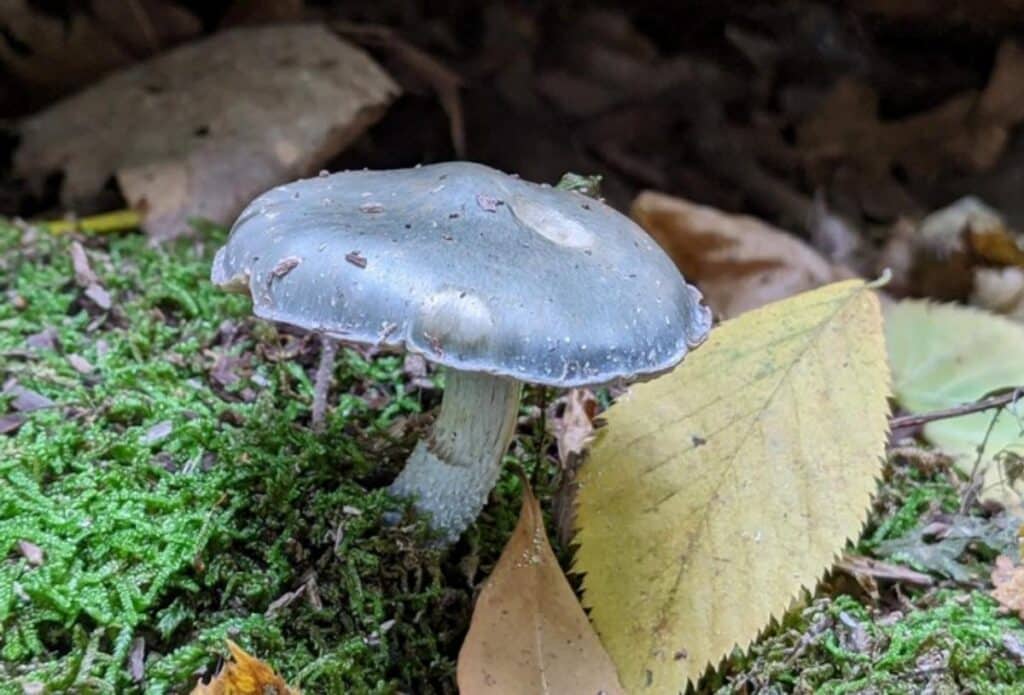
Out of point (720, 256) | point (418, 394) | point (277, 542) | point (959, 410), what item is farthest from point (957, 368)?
point (277, 542)

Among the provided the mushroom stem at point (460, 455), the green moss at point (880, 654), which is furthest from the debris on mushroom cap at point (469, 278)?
the green moss at point (880, 654)

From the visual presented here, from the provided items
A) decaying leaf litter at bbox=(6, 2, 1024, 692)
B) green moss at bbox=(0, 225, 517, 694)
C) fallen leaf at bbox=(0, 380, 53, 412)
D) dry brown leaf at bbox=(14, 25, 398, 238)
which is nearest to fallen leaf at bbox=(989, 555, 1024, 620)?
decaying leaf litter at bbox=(6, 2, 1024, 692)

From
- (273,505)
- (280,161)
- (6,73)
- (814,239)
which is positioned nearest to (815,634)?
(273,505)

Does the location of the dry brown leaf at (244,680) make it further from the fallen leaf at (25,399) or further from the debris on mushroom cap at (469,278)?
the fallen leaf at (25,399)

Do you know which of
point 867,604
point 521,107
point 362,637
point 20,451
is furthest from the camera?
point 521,107

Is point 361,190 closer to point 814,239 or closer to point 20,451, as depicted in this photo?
point 20,451

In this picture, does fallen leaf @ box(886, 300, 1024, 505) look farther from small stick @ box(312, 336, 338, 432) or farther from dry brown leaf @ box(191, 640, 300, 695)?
dry brown leaf @ box(191, 640, 300, 695)
